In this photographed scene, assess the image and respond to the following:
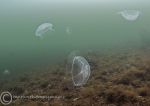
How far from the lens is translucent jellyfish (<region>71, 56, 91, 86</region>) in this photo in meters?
6.43

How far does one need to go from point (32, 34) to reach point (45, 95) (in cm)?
681

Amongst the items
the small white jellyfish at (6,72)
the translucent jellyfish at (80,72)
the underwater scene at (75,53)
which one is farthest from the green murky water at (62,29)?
the translucent jellyfish at (80,72)

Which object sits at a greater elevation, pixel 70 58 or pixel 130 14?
pixel 130 14

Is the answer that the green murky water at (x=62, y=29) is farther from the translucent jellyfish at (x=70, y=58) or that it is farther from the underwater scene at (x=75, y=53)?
the translucent jellyfish at (x=70, y=58)

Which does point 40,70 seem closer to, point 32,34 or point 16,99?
point 16,99

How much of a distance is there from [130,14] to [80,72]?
756 cm

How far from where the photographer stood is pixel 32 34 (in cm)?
1248

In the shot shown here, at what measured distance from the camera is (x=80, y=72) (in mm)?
6750

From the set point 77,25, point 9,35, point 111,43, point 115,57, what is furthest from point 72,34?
point 115,57

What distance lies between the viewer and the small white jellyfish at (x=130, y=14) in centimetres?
1286

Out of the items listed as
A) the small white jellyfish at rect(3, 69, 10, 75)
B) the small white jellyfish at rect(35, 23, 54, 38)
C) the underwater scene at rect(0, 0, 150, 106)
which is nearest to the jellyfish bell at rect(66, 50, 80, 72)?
the underwater scene at rect(0, 0, 150, 106)

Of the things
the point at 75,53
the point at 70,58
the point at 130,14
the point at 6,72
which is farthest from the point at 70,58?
the point at 130,14

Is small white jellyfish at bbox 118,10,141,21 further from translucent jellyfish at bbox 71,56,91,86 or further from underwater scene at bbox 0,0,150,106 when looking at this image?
translucent jellyfish at bbox 71,56,91,86

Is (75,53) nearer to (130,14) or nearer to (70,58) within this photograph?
(70,58)
